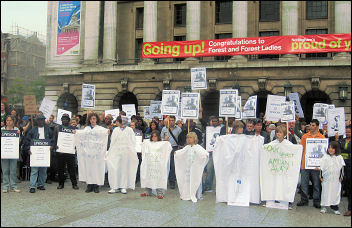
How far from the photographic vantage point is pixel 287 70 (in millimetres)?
29234

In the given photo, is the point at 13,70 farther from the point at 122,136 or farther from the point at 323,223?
the point at 323,223

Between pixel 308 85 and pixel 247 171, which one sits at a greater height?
pixel 308 85

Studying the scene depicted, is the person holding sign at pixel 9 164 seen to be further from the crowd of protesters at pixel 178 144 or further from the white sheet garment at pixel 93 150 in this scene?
the white sheet garment at pixel 93 150

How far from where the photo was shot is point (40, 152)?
11.5 m

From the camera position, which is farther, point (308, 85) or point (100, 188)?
point (308, 85)

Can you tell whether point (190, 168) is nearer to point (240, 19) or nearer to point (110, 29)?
point (240, 19)

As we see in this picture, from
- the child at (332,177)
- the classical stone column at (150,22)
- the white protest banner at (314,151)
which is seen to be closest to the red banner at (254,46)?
the classical stone column at (150,22)

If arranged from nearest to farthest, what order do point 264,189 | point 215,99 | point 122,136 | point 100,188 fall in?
1. point 264,189
2. point 122,136
3. point 100,188
4. point 215,99

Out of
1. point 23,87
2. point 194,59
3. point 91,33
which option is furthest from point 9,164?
point 23,87

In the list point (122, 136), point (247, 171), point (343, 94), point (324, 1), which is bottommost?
point (247, 171)

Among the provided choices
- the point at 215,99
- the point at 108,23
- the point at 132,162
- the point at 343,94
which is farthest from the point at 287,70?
the point at 132,162

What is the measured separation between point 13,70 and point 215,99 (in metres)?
21.8

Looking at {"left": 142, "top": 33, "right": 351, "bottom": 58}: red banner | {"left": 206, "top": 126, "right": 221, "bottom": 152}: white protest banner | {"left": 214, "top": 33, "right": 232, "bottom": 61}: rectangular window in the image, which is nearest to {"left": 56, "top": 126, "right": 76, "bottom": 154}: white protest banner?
{"left": 206, "top": 126, "right": 221, "bottom": 152}: white protest banner

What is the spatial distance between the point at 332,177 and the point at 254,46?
20581mm
